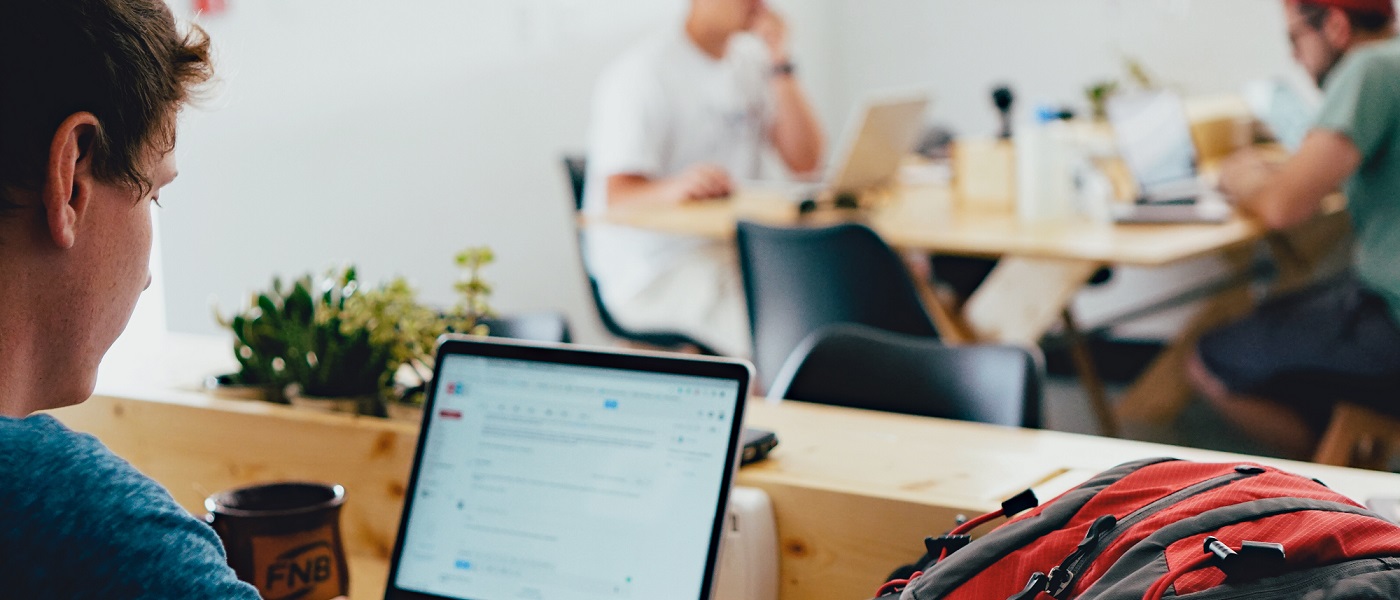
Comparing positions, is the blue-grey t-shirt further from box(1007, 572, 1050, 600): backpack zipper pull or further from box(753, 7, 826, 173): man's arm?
box(753, 7, 826, 173): man's arm

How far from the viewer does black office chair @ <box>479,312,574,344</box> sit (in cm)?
221

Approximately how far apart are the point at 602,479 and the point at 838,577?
0.24 meters

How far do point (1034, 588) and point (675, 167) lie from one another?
2.82 meters

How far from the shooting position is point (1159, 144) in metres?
3.67

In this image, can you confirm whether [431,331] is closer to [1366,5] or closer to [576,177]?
[1366,5]

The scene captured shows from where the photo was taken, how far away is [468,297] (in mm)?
1553

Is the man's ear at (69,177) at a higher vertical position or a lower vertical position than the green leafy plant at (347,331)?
higher

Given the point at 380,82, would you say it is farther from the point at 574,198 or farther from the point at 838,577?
the point at 838,577

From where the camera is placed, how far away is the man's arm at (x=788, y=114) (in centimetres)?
386

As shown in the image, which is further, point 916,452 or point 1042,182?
point 1042,182

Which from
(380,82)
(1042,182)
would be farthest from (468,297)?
(380,82)

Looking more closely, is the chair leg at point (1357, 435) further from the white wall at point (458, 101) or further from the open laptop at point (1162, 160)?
the white wall at point (458, 101)

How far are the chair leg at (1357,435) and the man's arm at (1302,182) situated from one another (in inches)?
18.5

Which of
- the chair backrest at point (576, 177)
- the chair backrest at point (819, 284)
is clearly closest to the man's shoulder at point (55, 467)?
the chair backrest at point (819, 284)
